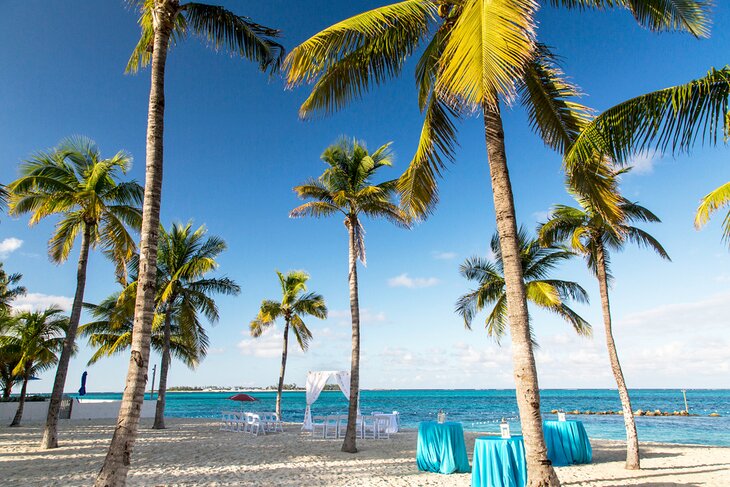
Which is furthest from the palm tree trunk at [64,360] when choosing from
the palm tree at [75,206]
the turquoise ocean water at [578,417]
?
the turquoise ocean water at [578,417]

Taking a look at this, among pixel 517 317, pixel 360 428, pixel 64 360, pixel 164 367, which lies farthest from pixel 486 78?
pixel 164 367

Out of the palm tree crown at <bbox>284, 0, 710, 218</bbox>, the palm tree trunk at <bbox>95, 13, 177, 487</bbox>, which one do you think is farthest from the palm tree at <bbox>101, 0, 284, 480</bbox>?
the palm tree crown at <bbox>284, 0, 710, 218</bbox>

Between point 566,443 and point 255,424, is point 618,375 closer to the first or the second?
point 566,443

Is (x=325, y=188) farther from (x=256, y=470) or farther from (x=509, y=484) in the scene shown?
(x=509, y=484)

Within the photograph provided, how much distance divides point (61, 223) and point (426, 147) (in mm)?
12130

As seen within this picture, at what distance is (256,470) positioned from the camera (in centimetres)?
909

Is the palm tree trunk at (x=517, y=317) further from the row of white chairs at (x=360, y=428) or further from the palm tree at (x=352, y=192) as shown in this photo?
the row of white chairs at (x=360, y=428)

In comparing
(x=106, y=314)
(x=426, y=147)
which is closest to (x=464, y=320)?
(x=426, y=147)

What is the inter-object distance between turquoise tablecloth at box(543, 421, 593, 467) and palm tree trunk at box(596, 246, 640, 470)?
34.7 inches

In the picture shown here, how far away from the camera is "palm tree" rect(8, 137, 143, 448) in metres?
11.9

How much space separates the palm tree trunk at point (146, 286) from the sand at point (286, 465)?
11.4 ft

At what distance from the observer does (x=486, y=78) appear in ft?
13.8

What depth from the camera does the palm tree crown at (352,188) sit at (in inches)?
510

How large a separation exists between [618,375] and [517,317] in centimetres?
670
